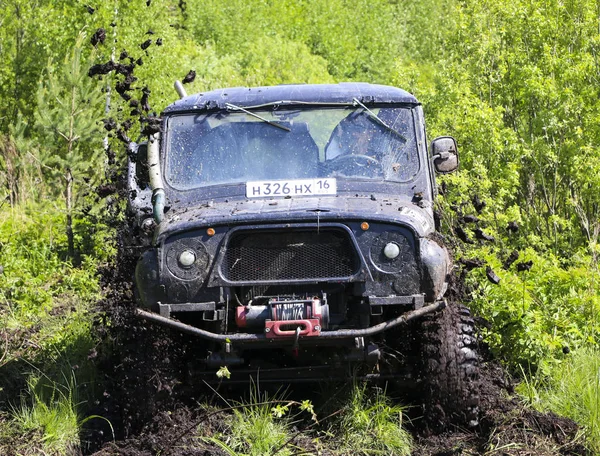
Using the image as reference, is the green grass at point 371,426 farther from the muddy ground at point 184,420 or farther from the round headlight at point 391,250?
the round headlight at point 391,250

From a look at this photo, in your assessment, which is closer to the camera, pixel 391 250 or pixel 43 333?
pixel 391 250

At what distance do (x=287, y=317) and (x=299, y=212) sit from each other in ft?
2.16

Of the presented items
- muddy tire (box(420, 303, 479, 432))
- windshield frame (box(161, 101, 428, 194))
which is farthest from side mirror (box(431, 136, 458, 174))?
muddy tire (box(420, 303, 479, 432))

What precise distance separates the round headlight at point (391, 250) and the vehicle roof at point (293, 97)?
64.6 inches

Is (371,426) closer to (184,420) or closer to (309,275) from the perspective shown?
(309,275)

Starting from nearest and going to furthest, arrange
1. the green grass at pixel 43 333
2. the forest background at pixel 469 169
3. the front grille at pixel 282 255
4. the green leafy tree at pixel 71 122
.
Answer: the front grille at pixel 282 255 → the green grass at pixel 43 333 → the forest background at pixel 469 169 → the green leafy tree at pixel 71 122

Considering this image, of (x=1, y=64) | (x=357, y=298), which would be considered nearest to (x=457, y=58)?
(x=1, y=64)

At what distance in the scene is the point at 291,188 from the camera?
6641mm

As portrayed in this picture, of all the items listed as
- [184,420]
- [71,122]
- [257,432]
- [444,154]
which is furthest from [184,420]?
[71,122]

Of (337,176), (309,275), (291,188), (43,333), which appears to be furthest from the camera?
(43,333)

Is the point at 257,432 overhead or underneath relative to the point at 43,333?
underneath

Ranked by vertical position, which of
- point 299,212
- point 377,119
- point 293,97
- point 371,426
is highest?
point 293,97

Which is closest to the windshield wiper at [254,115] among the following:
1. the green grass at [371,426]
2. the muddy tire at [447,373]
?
the muddy tire at [447,373]

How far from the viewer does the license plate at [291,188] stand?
6621 millimetres
